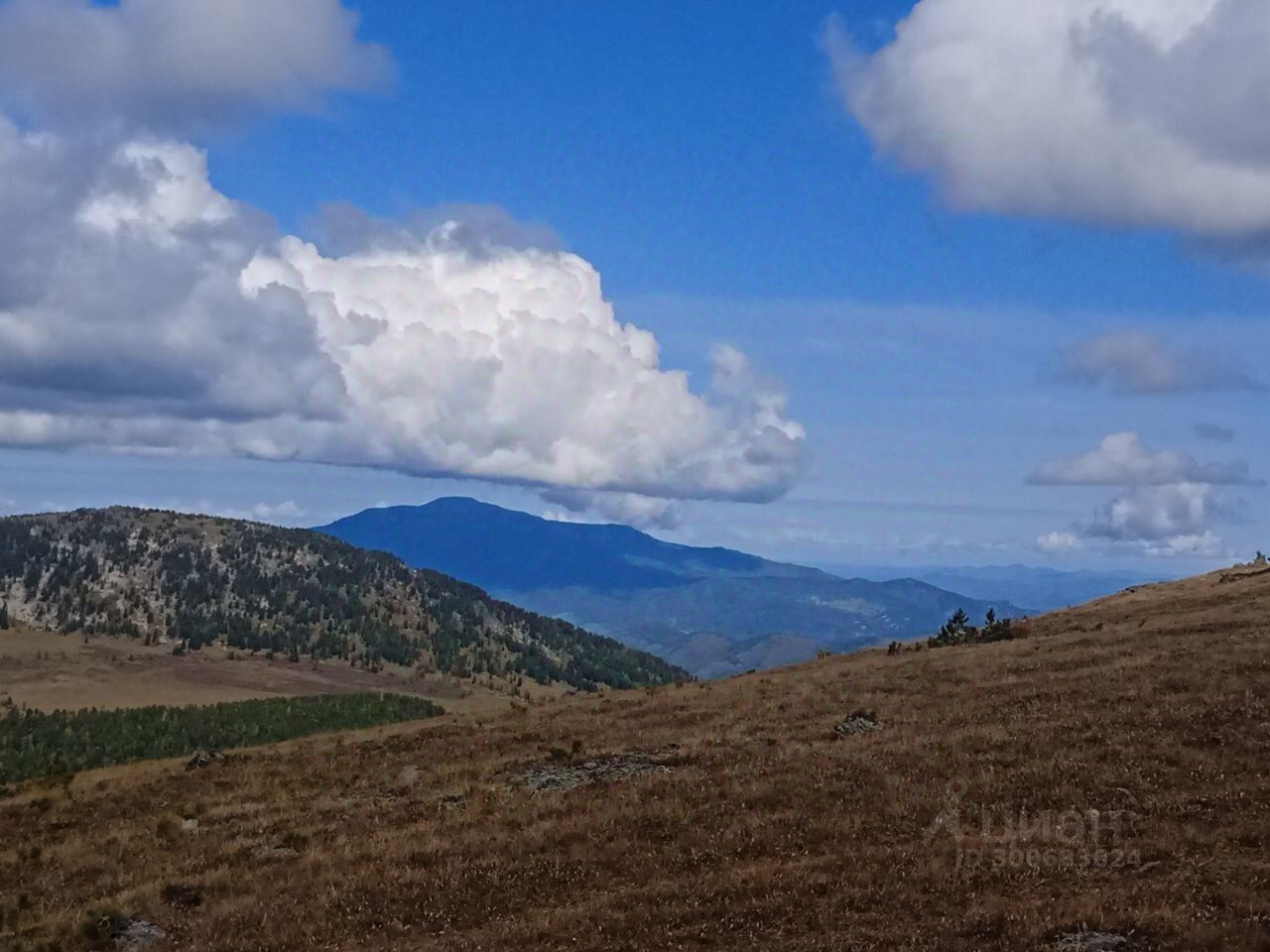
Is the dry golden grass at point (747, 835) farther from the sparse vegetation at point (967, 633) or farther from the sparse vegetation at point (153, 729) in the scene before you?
the sparse vegetation at point (153, 729)

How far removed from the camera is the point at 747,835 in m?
21.1

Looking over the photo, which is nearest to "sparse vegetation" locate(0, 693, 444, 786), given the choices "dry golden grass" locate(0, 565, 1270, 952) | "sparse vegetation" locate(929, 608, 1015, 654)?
"sparse vegetation" locate(929, 608, 1015, 654)

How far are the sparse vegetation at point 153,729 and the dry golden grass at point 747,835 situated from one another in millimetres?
65323

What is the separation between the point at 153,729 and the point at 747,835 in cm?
10891

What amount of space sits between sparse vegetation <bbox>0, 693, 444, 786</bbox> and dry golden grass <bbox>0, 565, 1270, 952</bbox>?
65.3 meters

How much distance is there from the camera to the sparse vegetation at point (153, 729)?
98.3m

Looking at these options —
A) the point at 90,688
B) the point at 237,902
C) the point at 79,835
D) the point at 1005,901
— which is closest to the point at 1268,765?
the point at 1005,901

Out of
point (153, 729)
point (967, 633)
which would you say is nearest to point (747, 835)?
point (967, 633)

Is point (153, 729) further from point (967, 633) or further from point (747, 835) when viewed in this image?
point (747, 835)

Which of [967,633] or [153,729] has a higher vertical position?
[967,633]

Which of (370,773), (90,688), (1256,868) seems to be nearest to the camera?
(1256,868)

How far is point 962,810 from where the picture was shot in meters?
21.9

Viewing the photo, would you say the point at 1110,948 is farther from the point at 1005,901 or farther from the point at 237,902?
the point at 237,902

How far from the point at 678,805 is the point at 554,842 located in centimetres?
341
